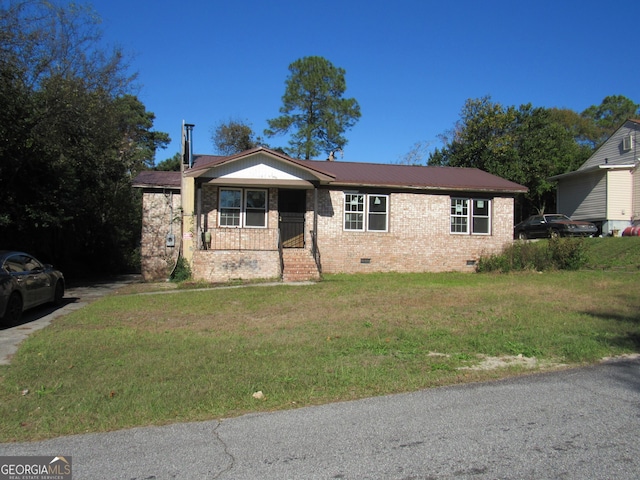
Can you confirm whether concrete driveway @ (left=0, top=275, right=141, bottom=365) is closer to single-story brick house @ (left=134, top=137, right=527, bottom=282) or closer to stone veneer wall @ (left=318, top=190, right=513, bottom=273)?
single-story brick house @ (left=134, top=137, right=527, bottom=282)

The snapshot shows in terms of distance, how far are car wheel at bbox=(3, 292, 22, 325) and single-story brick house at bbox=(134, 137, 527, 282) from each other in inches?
252

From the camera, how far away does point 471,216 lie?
20.5 meters

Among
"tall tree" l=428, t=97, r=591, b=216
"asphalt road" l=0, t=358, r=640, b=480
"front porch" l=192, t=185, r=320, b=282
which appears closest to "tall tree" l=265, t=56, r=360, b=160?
"tall tree" l=428, t=97, r=591, b=216

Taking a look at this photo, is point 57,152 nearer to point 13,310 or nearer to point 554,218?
point 13,310

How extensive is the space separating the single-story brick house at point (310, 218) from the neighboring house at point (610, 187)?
1096 cm

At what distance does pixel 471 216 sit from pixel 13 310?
54.4ft

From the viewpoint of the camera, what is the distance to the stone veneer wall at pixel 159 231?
18.9 meters

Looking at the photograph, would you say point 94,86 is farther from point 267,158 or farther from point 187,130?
point 267,158

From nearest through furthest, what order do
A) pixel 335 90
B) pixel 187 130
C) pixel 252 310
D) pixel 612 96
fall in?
1. pixel 252 310
2. pixel 187 130
3. pixel 335 90
4. pixel 612 96

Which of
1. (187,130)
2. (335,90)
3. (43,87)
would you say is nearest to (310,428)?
(187,130)

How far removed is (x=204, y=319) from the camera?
985 cm

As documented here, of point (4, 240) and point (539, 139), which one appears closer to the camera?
point (4, 240)

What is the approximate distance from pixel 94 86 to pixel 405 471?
69.1ft

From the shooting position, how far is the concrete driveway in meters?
8.19
